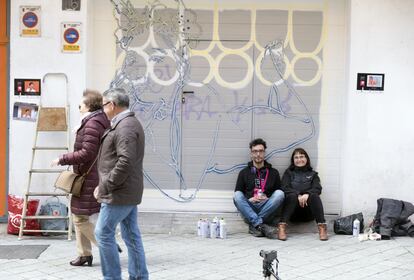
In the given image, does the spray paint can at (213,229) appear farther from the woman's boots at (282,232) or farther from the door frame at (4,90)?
the door frame at (4,90)

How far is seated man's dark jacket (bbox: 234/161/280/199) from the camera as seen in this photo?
8.14 metres

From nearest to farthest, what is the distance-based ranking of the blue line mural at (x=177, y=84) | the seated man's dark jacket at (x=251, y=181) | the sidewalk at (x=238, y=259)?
the sidewalk at (x=238, y=259), the seated man's dark jacket at (x=251, y=181), the blue line mural at (x=177, y=84)

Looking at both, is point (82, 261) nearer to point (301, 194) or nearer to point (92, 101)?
point (92, 101)

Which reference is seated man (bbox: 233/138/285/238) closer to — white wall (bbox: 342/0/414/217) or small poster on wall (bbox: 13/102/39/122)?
white wall (bbox: 342/0/414/217)

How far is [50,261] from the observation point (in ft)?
21.9

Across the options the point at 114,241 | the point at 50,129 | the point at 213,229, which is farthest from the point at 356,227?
the point at 50,129

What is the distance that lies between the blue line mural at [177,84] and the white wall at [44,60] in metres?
0.59

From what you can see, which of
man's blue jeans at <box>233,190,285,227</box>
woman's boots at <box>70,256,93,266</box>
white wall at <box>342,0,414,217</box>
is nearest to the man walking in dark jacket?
woman's boots at <box>70,256,93,266</box>

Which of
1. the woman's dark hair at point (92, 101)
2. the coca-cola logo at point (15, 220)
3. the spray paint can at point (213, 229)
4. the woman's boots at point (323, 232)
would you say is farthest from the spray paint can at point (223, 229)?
the coca-cola logo at point (15, 220)

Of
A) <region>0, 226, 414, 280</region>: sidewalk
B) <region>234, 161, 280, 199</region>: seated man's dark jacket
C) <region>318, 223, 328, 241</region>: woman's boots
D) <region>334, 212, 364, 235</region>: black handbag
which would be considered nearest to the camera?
<region>0, 226, 414, 280</region>: sidewalk

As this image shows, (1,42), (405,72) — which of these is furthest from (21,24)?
(405,72)

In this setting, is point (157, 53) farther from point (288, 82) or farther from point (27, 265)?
point (27, 265)

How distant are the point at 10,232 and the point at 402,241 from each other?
4.84 m

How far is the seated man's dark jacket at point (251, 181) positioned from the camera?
8141 millimetres
